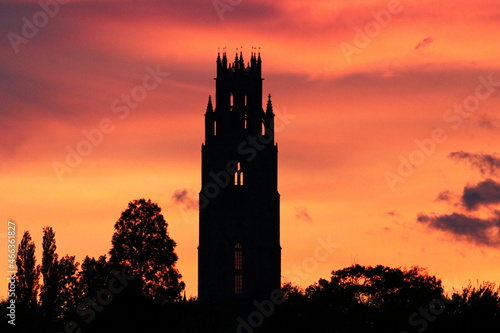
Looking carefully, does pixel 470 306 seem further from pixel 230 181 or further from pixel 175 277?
pixel 230 181

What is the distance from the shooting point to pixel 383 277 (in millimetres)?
136750

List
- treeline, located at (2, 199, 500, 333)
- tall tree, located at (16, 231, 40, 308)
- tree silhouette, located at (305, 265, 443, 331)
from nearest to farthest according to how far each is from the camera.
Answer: treeline, located at (2, 199, 500, 333) < tree silhouette, located at (305, 265, 443, 331) < tall tree, located at (16, 231, 40, 308)

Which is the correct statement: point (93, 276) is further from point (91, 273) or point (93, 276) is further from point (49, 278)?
point (49, 278)

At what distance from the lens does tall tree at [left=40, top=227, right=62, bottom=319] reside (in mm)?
124938

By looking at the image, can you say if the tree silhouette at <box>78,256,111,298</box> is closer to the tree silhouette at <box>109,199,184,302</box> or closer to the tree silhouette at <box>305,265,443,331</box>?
the tree silhouette at <box>109,199,184,302</box>

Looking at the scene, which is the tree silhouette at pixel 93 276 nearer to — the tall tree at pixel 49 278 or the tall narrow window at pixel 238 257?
the tall tree at pixel 49 278

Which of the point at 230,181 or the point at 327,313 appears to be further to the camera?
the point at 230,181

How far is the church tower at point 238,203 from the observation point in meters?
170

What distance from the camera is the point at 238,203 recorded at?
175m

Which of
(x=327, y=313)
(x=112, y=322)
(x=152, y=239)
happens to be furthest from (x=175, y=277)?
(x=112, y=322)

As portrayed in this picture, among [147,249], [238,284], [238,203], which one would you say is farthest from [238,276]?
[147,249]

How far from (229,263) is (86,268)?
49815mm

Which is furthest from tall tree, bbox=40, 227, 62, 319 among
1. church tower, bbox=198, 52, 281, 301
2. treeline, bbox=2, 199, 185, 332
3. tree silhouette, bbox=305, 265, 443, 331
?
church tower, bbox=198, 52, 281, 301

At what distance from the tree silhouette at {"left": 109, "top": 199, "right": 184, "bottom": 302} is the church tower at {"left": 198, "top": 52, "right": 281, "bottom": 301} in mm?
44678
